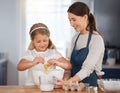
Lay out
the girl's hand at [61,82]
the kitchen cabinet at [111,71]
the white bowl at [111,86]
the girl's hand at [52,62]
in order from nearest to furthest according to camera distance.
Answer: the white bowl at [111,86] < the girl's hand at [61,82] < the girl's hand at [52,62] < the kitchen cabinet at [111,71]

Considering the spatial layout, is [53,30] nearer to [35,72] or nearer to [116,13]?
[116,13]

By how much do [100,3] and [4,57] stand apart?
1.87 metres

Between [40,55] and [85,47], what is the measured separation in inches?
13.7

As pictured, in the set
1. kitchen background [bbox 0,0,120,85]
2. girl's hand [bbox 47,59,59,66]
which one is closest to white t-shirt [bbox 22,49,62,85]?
girl's hand [bbox 47,59,59,66]

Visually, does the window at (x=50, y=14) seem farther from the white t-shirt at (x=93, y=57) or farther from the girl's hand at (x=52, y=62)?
the girl's hand at (x=52, y=62)

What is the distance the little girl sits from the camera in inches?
79.0

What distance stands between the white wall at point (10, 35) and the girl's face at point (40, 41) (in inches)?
97.9

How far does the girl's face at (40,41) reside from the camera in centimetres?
209

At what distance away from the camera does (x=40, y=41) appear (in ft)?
6.89

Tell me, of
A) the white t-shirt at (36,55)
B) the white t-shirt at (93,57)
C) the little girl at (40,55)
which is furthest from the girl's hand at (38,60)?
the white t-shirt at (93,57)

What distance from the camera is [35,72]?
191 cm

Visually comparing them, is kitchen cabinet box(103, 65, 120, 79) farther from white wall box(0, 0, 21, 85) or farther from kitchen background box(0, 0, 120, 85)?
white wall box(0, 0, 21, 85)

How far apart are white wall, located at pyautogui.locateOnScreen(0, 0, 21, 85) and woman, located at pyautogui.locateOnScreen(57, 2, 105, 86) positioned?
2.48m

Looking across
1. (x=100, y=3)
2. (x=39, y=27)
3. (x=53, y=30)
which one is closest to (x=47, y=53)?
(x=39, y=27)
